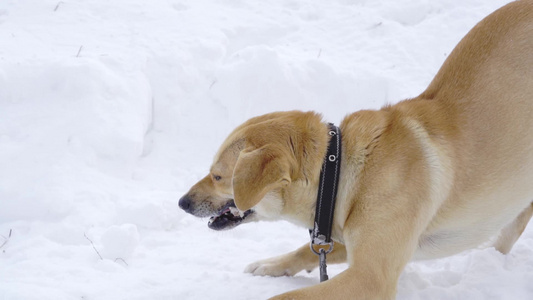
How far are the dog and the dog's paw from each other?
1.50ft

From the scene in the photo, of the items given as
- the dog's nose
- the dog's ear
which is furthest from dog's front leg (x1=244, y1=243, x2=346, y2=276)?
the dog's ear

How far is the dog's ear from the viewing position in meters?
2.94

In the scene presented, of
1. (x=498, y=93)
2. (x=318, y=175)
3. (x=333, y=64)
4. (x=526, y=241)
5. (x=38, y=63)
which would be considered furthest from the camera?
(x=333, y=64)

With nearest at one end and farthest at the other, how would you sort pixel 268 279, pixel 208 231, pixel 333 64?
pixel 268 279 → pixel 208 231 → pixel 333 64

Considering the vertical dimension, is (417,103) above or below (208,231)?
above

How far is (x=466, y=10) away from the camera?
7676mm

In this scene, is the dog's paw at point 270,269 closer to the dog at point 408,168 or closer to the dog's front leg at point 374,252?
the dog at point 408,168

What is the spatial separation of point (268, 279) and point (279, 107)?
2.69 metres

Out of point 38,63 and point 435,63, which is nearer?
point 38,63

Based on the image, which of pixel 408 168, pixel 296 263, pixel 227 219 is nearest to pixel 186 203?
pixel 227 219

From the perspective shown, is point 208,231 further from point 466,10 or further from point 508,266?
point 466,10

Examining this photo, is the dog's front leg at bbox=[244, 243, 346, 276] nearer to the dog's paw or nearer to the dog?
the dog's paw

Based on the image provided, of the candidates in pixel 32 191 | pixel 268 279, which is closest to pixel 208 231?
pixel 268 279

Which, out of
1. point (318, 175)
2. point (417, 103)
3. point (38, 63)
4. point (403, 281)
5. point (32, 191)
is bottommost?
point (32, 191)
